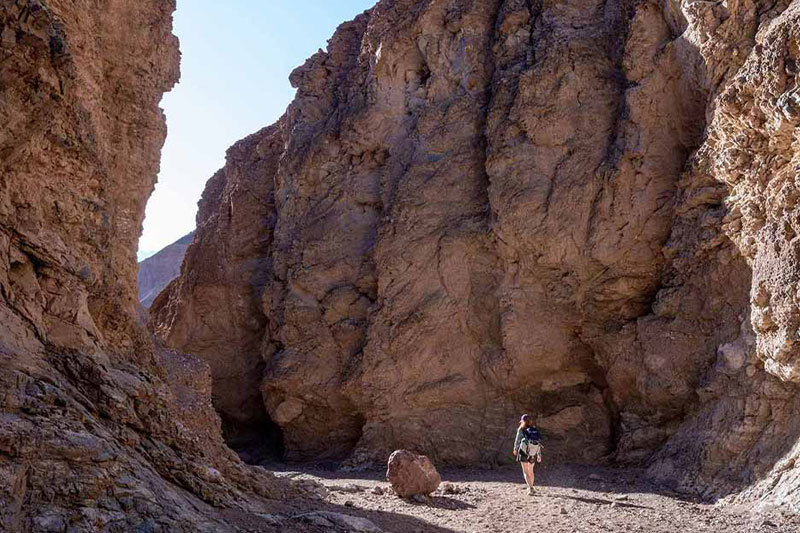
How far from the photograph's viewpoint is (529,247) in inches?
561

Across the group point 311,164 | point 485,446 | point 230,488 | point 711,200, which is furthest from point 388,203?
point 230,488

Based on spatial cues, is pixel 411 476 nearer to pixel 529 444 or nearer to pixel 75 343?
pixel 529 444

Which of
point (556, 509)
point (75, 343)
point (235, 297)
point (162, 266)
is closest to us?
point (75, 343)

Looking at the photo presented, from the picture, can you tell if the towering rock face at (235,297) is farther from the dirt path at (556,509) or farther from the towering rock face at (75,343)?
the towering rock face at (75,343)

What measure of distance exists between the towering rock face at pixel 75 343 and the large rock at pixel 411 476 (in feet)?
6.88

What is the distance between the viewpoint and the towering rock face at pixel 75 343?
4.94m

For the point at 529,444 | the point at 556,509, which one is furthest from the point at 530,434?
the point at 556,509

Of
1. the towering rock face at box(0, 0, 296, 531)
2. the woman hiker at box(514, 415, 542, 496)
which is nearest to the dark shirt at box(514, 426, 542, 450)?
the woman hiker at box(514, 415, 542, 496)

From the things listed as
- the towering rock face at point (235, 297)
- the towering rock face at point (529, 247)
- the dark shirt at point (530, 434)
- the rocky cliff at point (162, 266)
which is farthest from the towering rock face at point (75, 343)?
the rocky cliff at point (162, 266)

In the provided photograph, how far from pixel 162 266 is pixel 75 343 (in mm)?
50014

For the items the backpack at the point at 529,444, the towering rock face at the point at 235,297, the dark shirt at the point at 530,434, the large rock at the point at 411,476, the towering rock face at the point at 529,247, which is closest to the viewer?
the large rock at the point at 411,476

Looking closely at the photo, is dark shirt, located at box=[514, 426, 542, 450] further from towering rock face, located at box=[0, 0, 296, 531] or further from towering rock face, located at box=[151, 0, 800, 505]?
towering rock face, located at box=[0, 0, 296, 531]

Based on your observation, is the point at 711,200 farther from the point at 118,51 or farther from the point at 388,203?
the point at 118,51

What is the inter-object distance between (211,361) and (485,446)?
8.64 m
